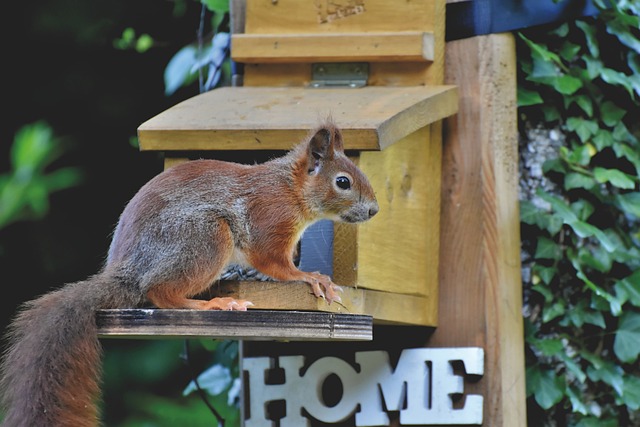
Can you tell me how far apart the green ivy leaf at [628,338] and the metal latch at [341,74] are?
1.02m

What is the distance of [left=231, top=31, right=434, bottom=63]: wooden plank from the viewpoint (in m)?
3.14

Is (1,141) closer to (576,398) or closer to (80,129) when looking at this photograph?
(80,129)

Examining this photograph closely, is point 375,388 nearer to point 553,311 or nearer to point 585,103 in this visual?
point 553,311

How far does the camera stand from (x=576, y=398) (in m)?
3.29

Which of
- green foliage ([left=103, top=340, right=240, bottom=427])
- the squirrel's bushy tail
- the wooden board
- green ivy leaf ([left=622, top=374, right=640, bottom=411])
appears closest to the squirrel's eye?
the squirrel's bushy tail

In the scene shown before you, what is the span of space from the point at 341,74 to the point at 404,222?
0.50 meters

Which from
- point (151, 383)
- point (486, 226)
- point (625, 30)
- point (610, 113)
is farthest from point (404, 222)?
point (151, 383)

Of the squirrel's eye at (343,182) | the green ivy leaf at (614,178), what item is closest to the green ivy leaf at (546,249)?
the green ivy leaf at (614,178)

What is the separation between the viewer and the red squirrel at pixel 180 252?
2.37 metres

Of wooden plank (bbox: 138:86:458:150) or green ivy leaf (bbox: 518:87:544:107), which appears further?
green ivy leaf (bbox: 518:87:544:107)

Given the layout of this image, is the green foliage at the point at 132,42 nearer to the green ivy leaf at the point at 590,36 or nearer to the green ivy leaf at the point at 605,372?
the green ivy leaf at the point at 590,36

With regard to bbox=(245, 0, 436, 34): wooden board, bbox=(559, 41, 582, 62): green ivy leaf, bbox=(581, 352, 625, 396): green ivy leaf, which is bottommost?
bbox=(581, 352, 625, 396): green ivy leaf

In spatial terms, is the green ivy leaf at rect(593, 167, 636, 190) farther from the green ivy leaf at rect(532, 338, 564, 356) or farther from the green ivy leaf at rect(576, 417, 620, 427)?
the green ivy leaf at rect(576, 417, 620, 427)

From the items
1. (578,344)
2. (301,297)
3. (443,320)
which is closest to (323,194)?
(301,297)
